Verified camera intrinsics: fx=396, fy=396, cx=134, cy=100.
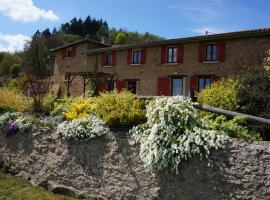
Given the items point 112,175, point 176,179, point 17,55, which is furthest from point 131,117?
point 17,55

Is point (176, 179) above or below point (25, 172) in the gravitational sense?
above

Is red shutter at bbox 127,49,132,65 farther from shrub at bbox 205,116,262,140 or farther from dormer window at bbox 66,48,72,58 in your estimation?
shrub at bbox 205,116,262,140

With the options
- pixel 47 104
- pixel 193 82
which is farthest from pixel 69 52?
pixel 47 104

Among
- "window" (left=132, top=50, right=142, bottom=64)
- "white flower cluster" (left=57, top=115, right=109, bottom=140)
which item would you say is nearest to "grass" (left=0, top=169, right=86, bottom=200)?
"white flower cluster" (left=57, top=115, right=109, bottom=140)

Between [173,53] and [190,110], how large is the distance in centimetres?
2148

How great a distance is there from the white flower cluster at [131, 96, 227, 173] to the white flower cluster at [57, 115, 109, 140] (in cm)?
107

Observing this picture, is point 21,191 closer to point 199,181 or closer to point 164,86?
point 199,181

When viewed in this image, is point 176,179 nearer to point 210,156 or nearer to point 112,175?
point 210,156

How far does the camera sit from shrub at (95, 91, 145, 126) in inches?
301

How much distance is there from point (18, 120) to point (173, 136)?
4.96 metres

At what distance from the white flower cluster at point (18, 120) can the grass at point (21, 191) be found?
1.31 metres

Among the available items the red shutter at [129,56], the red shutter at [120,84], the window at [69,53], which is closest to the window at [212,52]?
the red shutter at [129,56]

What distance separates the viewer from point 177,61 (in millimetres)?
27453

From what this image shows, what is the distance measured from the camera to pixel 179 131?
6523mm
